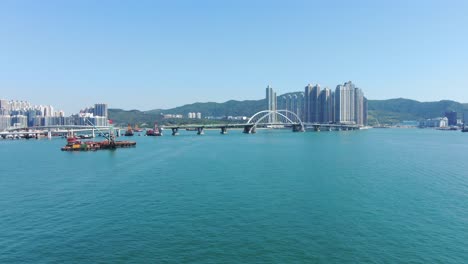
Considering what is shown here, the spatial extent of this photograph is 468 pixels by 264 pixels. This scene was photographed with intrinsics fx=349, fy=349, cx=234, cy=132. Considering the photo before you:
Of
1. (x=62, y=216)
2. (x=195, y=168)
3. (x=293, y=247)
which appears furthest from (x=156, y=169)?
(x=293, y=247)

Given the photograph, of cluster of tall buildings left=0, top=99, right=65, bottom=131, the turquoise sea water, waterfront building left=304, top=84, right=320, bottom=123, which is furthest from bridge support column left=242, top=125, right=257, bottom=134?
the turquoise sea water

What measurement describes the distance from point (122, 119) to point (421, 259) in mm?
195604

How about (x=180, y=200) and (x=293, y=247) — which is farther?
(x=180, y=200)

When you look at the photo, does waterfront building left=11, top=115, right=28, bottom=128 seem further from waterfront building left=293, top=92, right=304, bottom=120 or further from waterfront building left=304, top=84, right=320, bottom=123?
waterfront building left=293, top=92, right=304, bottom=120

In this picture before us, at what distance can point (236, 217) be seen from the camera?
16266 mm

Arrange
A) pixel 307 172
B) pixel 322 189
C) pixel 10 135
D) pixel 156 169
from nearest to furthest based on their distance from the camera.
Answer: pixel 322 189
pixel 307 172
pixel 156 169
pixel 10 135

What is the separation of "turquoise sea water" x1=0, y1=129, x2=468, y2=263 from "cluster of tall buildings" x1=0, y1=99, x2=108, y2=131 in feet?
366

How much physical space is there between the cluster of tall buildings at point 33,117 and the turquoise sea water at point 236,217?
11159 cm

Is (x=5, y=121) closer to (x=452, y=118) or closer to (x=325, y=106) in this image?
(x=325, y=106)

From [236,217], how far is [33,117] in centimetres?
14092

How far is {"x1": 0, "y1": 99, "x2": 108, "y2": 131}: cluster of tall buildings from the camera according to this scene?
12325cm

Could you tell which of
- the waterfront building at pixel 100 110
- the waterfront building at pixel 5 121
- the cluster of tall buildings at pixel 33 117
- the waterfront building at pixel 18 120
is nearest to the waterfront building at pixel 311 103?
the cluster of tall buildings at pixel 33 117

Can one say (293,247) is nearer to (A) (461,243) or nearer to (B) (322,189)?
(A) (461,243)

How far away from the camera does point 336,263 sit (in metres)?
11.3
